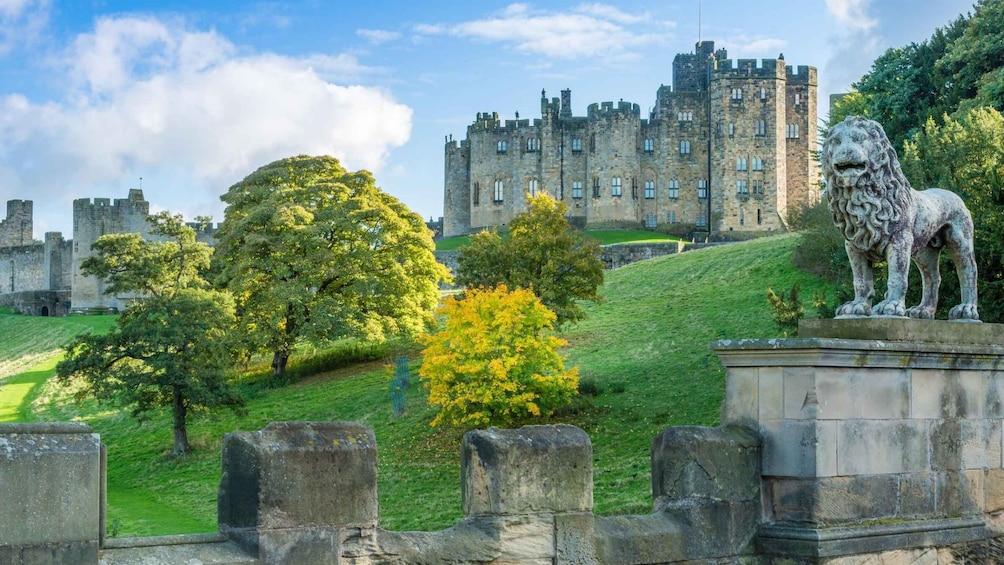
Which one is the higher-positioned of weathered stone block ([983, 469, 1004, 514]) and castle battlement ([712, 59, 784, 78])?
castle battlement ([712, 59, 784, 78])

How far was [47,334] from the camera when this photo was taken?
74.9 m

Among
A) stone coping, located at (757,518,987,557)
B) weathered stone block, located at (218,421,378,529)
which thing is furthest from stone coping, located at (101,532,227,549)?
stone coping, located at (757,518,987,557)

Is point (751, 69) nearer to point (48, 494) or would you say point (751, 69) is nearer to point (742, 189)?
point (742, 189)

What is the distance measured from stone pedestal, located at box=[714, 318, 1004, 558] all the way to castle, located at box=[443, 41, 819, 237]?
9432 centimetres

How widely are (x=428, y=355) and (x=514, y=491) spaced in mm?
24340

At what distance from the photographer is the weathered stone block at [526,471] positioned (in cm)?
751

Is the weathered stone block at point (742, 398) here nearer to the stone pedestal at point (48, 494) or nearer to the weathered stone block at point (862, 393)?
the weathered stone block at point (862, 393)

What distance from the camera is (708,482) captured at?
28.3 ft

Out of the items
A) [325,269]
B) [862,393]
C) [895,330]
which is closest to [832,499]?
[862,393]

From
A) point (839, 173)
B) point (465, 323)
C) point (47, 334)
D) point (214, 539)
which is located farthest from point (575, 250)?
point (47, 334)

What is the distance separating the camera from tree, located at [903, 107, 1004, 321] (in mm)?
19062

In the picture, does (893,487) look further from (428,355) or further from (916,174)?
(428,355)

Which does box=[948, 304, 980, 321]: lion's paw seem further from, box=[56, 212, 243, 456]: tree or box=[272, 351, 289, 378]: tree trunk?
box=[272, 351, 289, 378]: tree trunk

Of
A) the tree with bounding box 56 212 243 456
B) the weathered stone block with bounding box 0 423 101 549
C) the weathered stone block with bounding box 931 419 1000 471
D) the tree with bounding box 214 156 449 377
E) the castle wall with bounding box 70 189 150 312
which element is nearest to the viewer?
the weathered stone block with bounding box 0 423 101 549
